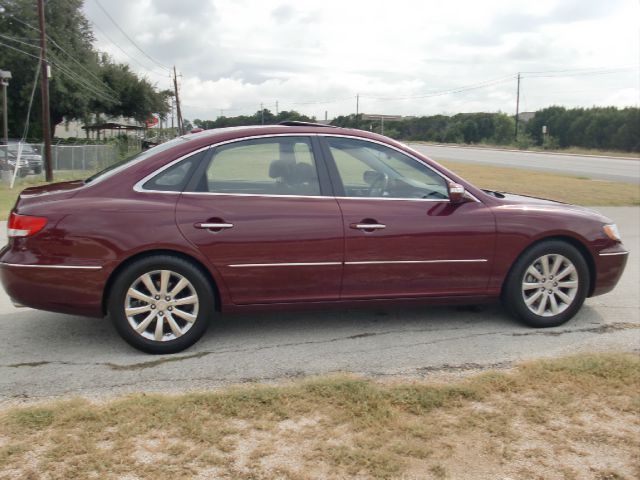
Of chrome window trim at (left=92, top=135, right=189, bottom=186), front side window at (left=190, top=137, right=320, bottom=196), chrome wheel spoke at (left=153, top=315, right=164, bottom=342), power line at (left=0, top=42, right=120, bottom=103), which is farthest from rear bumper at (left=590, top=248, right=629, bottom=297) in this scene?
power line at (left=0, top=42, right=120, bottom=103)

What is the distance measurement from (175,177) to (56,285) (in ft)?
3.54

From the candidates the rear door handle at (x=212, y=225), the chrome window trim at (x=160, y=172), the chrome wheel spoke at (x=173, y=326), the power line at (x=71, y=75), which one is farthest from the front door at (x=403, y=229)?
the power line at (x=71, y=75)

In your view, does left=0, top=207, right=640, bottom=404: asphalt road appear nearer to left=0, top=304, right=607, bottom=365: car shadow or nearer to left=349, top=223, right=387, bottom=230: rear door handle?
left=0, top=304, right=607, bottom=365: car shadow

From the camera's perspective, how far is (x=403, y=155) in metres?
4.78

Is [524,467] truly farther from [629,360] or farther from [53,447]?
[53,447]

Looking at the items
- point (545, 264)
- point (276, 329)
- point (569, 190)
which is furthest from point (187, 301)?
point (569, 190)

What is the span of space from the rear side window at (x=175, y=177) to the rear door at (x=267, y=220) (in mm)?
63

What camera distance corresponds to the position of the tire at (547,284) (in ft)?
16.1

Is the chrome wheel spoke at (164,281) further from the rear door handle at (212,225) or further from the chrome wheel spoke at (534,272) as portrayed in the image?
the chrome wheel spoke at (534,272)

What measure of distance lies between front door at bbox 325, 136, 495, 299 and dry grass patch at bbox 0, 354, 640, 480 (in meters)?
1.02

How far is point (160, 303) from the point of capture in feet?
13.9

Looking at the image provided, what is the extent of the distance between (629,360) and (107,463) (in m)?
3.34

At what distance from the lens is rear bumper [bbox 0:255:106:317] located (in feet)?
13.4

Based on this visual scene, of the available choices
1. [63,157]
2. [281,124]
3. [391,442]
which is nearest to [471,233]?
[281,124]
